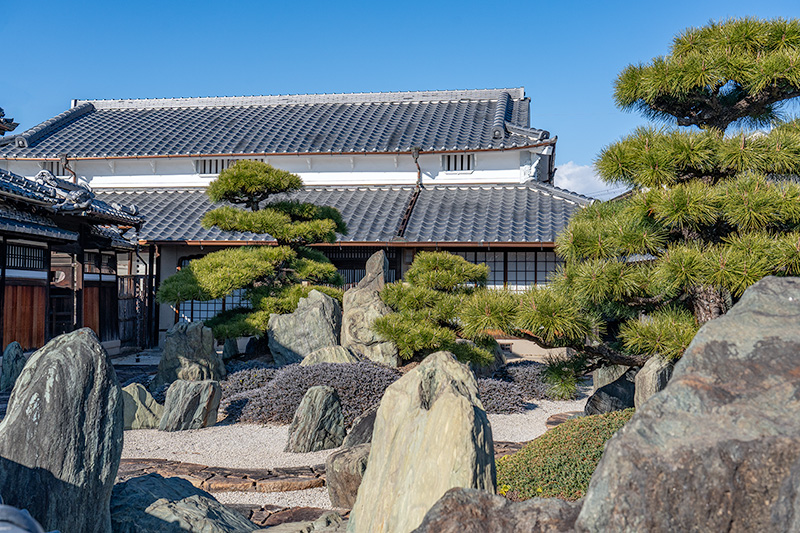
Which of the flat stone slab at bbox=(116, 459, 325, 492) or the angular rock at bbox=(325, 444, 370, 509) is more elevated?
the angular rock at bbox=(325, 444, 370, 509)

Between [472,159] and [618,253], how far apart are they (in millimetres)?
13333

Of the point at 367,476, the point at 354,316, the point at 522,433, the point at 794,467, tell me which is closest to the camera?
the point at 794,467

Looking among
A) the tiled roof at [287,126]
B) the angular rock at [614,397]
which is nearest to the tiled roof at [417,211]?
the tiled roof at [287,126]

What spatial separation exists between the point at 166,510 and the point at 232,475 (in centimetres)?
216

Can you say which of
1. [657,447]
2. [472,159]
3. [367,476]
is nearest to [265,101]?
[472,159]

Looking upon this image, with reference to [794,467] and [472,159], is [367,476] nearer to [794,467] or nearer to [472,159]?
Result: [794,467]

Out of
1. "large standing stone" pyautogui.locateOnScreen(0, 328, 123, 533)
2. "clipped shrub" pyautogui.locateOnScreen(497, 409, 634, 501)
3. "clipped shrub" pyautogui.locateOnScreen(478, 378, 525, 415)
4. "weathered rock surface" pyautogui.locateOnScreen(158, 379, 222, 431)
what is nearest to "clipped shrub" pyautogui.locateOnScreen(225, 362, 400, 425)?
"weathered rock surface" pyautogui.locateOnScreen(158, 379, 222, 431)

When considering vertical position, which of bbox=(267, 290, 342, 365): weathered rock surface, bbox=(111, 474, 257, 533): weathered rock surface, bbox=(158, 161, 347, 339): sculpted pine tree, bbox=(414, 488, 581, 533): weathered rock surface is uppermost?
bbox=(158, 161, 347, 339): sculpted pine tree

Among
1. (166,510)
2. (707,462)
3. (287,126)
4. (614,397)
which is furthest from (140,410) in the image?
(287,126)

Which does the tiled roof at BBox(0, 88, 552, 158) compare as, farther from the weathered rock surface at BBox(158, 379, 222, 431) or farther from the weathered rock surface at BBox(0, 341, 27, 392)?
the weathered rock surface at BBox(158, 379, 222, 431)

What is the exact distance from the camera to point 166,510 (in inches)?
142

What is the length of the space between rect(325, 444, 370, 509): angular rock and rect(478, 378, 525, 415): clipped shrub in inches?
148

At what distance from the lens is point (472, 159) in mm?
18031

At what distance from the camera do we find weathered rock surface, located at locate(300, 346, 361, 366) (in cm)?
991
